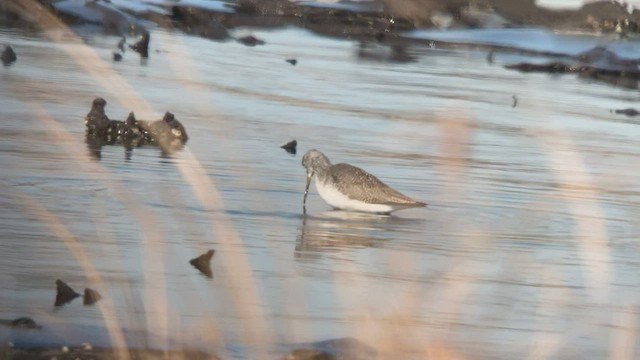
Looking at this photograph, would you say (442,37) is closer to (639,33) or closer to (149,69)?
(639,33)

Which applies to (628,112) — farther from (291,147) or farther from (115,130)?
(115,130)

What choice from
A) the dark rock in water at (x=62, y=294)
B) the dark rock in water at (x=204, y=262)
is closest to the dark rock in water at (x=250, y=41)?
the dark rock in water at (x=204, y=262)

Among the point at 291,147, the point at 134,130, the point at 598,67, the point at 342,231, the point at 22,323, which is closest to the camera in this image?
the point at 22,323

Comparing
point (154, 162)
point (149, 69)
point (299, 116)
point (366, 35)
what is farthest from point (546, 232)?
point (366, 35)

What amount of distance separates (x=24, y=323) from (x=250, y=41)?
2052 centimetres

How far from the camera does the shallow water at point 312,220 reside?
8.32 metres

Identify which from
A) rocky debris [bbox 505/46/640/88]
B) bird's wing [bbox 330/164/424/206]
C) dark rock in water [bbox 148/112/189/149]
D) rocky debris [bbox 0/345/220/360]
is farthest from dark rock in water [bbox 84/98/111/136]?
Result: rocky debris [bbox 505/46/640/88]

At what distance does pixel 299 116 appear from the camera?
18.3m

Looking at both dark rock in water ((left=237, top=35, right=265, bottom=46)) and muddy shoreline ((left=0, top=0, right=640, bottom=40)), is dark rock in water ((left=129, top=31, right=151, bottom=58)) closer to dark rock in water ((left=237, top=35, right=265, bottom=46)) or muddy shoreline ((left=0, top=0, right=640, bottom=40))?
dark rock in water ((left=237, top=35, right=265, bottom=46))

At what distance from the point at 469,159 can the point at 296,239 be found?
4902mm

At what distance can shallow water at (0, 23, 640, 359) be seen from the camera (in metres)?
8.32

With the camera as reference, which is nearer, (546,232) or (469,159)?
(546,232)

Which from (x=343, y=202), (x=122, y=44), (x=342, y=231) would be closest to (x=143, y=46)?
(x=122, y=44)

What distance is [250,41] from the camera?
28250mm
